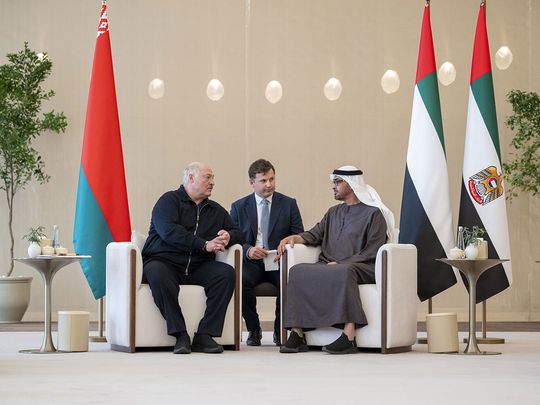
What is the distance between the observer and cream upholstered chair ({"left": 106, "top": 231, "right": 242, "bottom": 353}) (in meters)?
6.02

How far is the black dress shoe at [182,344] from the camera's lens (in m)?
5.89

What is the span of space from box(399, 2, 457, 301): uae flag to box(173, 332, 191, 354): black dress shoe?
1.84m

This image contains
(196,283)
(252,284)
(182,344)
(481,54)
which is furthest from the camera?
(481,54)

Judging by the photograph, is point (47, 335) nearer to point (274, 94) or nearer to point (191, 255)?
point (191, 255)

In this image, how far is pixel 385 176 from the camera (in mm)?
9758

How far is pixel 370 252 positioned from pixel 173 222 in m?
1.27

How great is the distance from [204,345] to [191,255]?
0.63 metres

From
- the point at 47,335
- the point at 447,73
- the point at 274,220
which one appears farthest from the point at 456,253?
the point at 447,73

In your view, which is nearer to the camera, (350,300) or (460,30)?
(350,300)

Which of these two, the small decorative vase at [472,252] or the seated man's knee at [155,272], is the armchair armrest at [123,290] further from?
the small decorative vase at [472,252]

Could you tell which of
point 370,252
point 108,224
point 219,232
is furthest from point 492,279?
point 108,224

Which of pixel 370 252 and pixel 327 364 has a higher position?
pixel 370 252

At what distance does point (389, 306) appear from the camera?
5.99 meters

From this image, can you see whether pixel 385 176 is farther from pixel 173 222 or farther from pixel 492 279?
pixel 173 222
